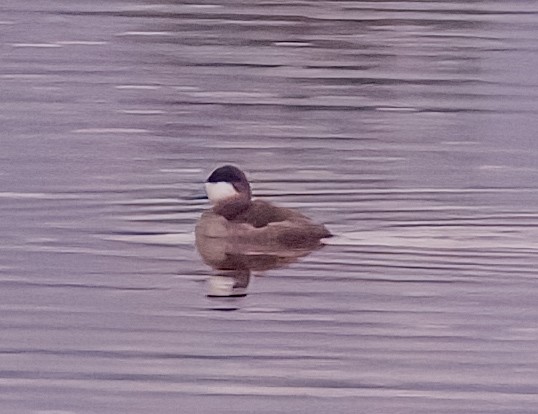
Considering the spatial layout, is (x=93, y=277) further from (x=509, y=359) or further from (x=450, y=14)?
(x=450, y=14)

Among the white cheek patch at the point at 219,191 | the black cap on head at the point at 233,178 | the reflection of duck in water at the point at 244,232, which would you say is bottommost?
the reflection of duck in water at the point at 244,232

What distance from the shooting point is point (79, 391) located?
4.88m

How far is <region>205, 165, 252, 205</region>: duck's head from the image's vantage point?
654cm

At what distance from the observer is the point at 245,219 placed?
21.3ft

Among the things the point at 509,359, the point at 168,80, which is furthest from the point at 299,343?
the point at 168,80

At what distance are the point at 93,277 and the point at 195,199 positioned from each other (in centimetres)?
102

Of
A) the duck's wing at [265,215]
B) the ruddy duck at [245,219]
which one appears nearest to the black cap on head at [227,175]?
the ruddy duck at [245,219]

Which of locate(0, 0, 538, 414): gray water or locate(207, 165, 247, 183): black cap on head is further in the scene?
locate(207, 165, 247, 183): black cap on head

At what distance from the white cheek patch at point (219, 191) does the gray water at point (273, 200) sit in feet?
0.43

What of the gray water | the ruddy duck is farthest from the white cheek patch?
the gray water

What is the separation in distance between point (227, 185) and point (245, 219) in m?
0.18

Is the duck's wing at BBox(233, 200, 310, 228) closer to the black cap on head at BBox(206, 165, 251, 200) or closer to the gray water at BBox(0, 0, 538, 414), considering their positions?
the black cap on head at BBox(206, 165, 251, 200)

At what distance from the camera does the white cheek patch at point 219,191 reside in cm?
652

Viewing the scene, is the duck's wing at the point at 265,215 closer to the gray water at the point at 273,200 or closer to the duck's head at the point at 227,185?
the duck's head at the point at 227,185
